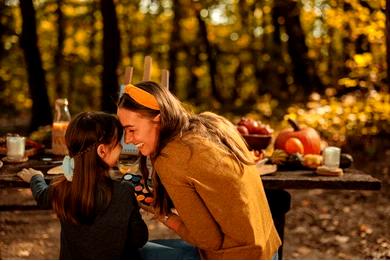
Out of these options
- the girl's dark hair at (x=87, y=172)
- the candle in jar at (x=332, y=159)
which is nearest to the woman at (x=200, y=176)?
the girl's dark hair at (x=87, y=172)

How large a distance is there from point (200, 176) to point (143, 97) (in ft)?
1.32

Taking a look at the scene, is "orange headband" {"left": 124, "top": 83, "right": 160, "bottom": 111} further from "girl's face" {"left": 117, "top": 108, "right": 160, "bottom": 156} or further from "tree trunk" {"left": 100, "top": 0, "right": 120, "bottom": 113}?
"tree trunk" {"left": 100, "top": 0, "right": 120, "bottom": 113}

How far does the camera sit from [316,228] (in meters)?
6.19

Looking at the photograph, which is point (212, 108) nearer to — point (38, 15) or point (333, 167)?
point (38, 15)

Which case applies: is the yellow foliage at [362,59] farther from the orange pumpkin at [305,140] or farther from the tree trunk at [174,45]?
the tree trunk at [174,45]

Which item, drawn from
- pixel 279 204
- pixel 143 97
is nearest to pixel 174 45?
pixel 279 204

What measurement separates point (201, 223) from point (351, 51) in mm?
9562

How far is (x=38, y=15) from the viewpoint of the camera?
1508 cm

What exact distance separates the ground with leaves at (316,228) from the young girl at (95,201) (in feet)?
Answer: 9.46

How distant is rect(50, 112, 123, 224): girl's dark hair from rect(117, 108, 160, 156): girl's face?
0.13m

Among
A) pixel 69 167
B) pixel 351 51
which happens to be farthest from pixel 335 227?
pixel 351 51

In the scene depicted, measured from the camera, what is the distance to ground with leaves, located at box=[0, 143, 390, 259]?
215 inches

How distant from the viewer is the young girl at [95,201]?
8.28 feet

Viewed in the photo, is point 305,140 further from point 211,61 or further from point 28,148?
point 211,61
